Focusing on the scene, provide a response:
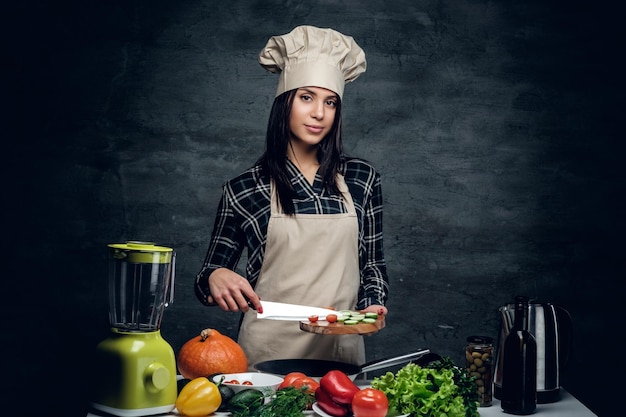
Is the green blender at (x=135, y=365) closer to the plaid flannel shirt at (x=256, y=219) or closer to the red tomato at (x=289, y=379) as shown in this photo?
the red tomato at (x=289, y=379)

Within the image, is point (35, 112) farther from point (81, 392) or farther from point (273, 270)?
point (273, 270)

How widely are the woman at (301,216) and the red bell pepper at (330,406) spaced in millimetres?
814

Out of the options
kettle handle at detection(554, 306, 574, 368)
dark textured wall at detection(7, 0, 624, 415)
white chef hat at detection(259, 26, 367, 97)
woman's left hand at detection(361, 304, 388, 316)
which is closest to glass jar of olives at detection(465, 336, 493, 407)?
kettle handle at detection(554, 306, 574, 368)

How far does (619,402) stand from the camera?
4098mm

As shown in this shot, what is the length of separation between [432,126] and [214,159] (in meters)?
1.16

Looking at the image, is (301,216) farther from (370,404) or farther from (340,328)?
(370,404)

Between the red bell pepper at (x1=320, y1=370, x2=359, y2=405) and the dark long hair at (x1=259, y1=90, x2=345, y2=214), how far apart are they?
994mm

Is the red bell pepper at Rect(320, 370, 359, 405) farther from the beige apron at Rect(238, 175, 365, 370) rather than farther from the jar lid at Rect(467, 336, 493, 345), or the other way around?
the beige apron at Rect(238, 175, 365, 370)

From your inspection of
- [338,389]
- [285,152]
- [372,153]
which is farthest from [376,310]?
[372,153]

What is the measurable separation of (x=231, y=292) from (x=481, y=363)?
0.82 m

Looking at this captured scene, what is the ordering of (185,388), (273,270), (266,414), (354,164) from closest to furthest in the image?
(266,414), (185,388), (273,270), (354,164)

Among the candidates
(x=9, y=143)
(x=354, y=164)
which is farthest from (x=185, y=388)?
(x=9, y=143)

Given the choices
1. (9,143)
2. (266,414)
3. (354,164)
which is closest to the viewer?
(266,414)

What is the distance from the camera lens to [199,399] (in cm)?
203
